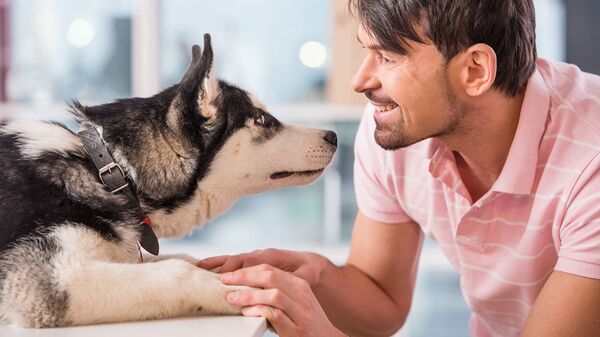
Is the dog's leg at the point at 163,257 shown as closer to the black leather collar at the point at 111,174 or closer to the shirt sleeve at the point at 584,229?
the black leather collar at the point at 111,174

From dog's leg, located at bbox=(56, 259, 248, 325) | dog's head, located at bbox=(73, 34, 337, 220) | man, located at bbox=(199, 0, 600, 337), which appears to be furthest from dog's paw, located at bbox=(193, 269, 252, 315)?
dog's head, located at bbox=(73, 34, 337, 220)

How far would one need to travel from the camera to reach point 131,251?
1244 mm

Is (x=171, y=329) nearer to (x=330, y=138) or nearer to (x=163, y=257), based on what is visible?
(x=163, y=257)

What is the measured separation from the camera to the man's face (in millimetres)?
1434

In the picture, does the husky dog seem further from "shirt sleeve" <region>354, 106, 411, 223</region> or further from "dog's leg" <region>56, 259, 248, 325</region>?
"shirt sleeve" <region>354, 106, 411, 223</region>

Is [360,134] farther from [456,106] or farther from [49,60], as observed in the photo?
[49,60]

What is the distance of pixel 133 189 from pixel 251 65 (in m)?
2.73

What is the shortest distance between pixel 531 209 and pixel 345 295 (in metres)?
0.44

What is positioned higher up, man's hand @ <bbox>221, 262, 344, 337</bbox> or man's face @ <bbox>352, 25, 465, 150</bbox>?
man's face @ <bbox>352, 25, 465, 150</bbox>

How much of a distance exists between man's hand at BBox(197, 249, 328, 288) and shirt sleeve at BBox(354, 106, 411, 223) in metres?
0.19

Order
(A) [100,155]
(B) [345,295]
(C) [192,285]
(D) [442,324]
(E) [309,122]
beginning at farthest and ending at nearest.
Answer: (E) [309,122] < (D) [442,324] < (B) [345,295] < (A) [100,155] < (C) [192,285]

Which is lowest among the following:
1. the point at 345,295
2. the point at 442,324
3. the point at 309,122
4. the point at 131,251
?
the point at 442,324

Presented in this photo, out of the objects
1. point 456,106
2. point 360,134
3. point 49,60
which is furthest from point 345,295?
point 49,60

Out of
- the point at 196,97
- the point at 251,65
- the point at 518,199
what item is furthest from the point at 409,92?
the point at 251,65
